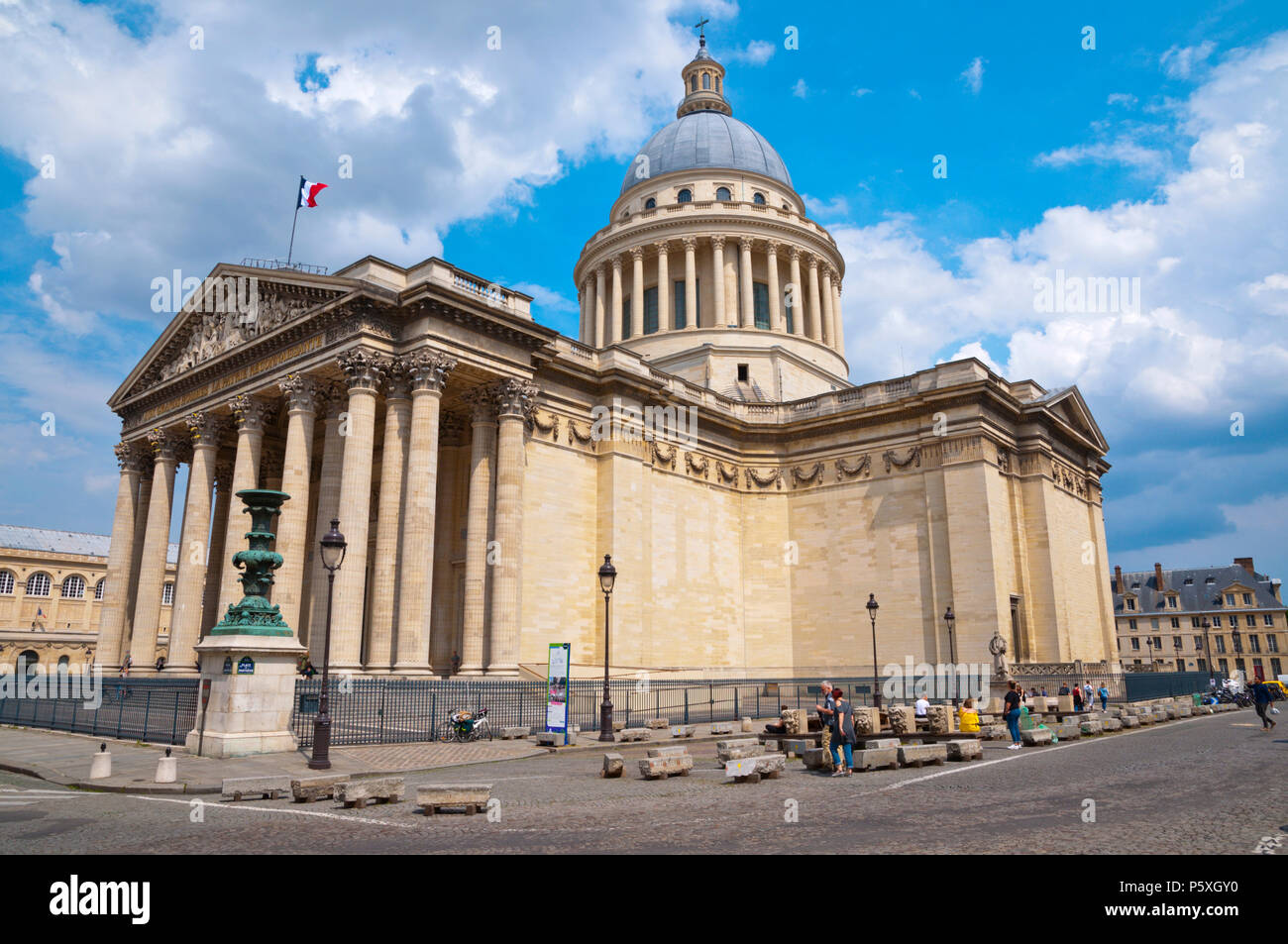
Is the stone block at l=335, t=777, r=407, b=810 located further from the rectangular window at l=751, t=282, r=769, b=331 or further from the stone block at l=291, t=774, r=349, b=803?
the rectangular window at l=751, t=282, r=769, b=331

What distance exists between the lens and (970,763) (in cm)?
1678

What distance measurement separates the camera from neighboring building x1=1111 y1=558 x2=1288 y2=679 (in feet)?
260

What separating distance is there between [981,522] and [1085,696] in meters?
7.86

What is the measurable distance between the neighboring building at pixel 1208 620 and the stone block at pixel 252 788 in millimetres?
83254

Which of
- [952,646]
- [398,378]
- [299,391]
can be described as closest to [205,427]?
[299,391]

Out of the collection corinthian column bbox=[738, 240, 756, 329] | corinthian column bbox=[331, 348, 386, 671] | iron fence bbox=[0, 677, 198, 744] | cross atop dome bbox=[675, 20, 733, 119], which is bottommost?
iron fence bbox=[0, 677, 198, 744]

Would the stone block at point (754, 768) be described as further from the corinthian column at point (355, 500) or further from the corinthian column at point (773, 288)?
the corinthian column at point (773, 288)

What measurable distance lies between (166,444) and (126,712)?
15.8 meters

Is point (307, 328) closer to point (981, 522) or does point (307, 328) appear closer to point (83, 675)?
point (83, 675)

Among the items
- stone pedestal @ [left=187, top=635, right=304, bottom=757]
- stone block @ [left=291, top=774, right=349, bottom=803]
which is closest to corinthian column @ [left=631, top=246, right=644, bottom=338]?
stone pedestal @ [left=187, top=635, right=304, bottom=757]

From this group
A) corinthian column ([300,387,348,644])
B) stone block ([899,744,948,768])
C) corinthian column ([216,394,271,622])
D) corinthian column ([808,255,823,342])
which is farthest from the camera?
corinthian column ([808,255,823,342])

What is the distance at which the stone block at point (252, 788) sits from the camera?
12750mm

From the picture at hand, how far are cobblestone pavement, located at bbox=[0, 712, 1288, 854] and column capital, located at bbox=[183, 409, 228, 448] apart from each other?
69.0ft

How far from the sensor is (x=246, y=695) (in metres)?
17.8
